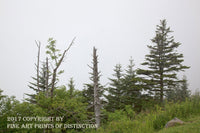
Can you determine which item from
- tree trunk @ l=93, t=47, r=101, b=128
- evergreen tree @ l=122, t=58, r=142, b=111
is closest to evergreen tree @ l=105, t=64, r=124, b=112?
evergreen tree @ l=122, t=58, r=142, b=111

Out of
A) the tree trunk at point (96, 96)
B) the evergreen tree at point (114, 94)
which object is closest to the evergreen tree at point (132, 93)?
the evergreen tree at point (114, 94)

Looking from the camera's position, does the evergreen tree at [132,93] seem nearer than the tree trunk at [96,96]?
No

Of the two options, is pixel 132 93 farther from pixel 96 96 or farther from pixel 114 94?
pixel 96 96

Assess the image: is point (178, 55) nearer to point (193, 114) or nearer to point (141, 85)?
point (141, 85)

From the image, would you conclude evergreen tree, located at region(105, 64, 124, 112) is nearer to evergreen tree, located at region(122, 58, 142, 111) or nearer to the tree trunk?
evergreen tree, located at region(122, 58, 142, 111)

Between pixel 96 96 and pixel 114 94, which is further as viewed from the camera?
pixel 114 94

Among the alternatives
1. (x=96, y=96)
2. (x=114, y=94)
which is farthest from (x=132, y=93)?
(x=96, y=96)

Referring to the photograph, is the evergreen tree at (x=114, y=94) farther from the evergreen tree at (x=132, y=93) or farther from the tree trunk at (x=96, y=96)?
the tree trunk at (x=96, y=96)

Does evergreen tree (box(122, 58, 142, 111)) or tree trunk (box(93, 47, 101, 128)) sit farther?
evergreen tree (box(122, 58, 142, 111))

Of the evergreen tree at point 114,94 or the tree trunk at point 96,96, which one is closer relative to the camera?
the tree trunk at point 96,96

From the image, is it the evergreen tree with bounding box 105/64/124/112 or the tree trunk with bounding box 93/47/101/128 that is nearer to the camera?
the tree trunk with bounding box 93/47/101/128

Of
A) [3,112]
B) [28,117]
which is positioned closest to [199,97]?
[28,117]

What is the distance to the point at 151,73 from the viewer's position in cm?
1778

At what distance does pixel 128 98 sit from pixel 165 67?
8.21 m
